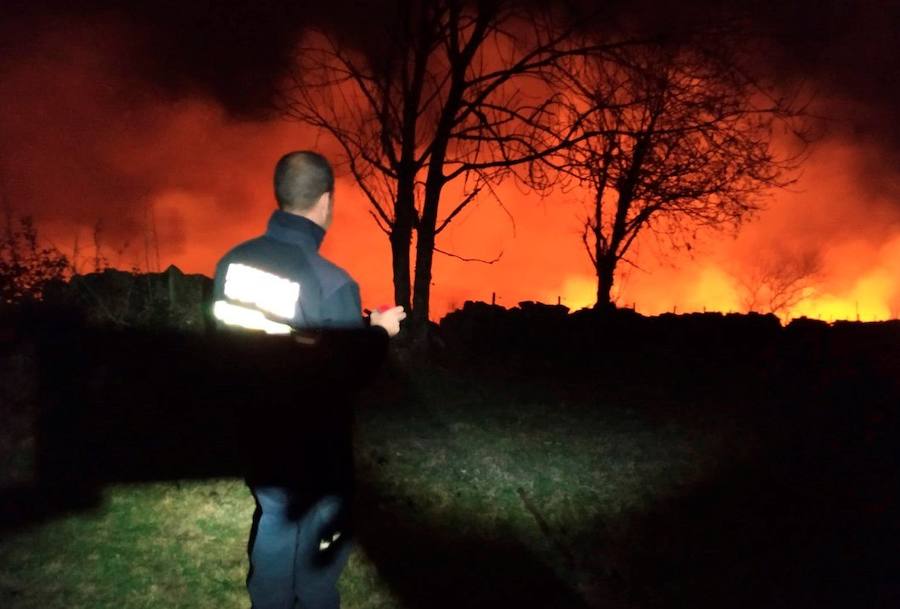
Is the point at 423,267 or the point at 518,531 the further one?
the point at 423,267

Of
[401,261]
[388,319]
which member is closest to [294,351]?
[388,319]

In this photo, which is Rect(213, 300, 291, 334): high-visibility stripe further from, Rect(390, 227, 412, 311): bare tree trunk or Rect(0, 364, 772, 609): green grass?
Rect(390, 227, 412, 311): bare tree trunk

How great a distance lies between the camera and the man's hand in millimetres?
3002

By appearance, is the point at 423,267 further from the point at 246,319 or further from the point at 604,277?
the point at 604,277

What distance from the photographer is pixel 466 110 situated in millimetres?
8766

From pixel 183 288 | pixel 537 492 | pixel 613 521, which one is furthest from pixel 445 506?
pixel 183 288

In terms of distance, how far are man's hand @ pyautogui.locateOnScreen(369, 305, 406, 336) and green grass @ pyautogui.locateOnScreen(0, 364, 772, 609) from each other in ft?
5.85

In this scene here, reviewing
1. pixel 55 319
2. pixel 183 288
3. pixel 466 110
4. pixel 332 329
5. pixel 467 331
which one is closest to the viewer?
pixel 332 329

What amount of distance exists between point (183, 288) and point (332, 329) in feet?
18.3

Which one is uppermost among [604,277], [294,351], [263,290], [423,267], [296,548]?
[604,277]

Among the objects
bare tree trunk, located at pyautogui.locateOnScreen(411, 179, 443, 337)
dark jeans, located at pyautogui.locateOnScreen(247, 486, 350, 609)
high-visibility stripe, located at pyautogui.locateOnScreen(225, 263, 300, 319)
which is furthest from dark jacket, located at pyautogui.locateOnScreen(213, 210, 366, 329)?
bare tree trunk, located at pyautogui.locateOnScreen(411, 179, 443, 337)

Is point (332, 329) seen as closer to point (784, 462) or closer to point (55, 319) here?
point (784, 462)

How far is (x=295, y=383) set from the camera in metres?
2.83

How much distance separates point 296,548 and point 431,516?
2.14 meters
